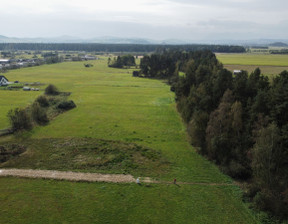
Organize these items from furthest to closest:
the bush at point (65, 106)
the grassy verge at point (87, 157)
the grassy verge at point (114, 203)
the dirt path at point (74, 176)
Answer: the bush at point (65, 106)
the grassy verge at point (87, 157)
the dirt path at point (74, 176)
the grassy verge at point (114, 203)

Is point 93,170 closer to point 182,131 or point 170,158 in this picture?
point 170,158

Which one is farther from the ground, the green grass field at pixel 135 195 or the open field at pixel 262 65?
the open field at pixel 262 65

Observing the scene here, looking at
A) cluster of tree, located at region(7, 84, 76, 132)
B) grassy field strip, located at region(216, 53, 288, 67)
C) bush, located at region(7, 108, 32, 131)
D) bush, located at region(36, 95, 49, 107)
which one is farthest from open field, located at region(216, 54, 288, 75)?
bush, located at region(7, 108, 32, 131)

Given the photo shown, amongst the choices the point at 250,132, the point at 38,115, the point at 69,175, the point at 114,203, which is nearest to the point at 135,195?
the point at 114,203

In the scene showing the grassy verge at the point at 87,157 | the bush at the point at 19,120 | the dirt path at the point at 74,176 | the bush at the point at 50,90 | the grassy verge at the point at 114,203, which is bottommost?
the grassy verge at the point at 114,203

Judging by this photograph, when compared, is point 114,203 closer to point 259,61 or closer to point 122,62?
point 259,61

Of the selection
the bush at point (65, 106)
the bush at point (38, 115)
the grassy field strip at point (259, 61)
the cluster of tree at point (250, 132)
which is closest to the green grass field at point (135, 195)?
the cluster of tree at point (250, 132)

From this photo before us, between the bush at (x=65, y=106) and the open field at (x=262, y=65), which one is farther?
the open field at (x=262, y=65)

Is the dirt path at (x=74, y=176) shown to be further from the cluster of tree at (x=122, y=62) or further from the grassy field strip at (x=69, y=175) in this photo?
the cluster of tree at (x=122, y=62)

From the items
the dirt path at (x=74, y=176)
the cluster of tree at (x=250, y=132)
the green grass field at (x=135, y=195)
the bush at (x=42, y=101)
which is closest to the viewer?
the green grass field at (x=135, y=195)
